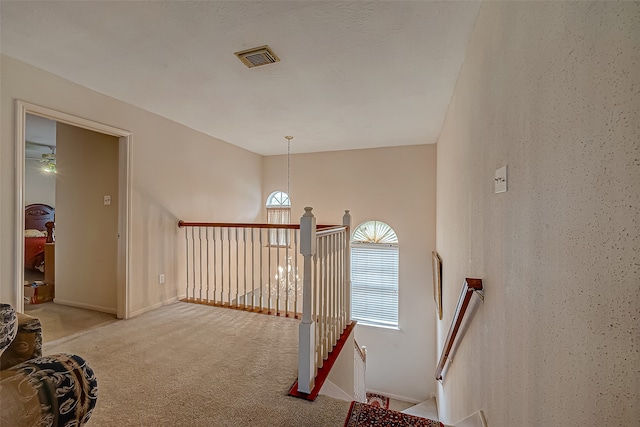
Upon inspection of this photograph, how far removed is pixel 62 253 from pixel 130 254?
1355 mm

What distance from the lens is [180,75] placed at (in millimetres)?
2402

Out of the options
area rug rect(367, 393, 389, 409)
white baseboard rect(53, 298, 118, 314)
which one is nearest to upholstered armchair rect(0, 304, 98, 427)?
white baseboard rect(53, 298, 118, 314)

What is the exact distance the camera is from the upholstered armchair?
0.69 metres

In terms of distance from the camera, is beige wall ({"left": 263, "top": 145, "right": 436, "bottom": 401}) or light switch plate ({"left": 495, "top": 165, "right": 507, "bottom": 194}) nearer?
light switch plate ({"left": 495, "top": 165, "right": 507, "bottom": 194})

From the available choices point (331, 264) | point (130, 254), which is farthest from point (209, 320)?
point (331, 264)

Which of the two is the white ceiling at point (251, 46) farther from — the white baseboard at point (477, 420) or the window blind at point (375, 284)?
the window blind at point (375, 284)

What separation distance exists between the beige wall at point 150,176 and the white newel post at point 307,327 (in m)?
2.34

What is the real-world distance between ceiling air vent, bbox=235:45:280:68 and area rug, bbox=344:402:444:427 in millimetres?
2516

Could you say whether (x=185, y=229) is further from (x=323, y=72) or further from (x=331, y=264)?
(x=323, y=72)

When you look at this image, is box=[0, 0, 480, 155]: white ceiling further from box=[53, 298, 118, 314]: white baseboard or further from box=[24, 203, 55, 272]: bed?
box=[24, 203, 55, 272]: bed

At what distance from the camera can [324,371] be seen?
6.64 ft

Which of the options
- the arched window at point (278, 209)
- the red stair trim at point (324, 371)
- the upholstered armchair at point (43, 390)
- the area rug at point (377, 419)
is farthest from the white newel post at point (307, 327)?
the arched window at point (278, 209)

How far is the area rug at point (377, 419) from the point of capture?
4.97ft

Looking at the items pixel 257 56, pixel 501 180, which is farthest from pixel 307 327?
pixel 257 56
